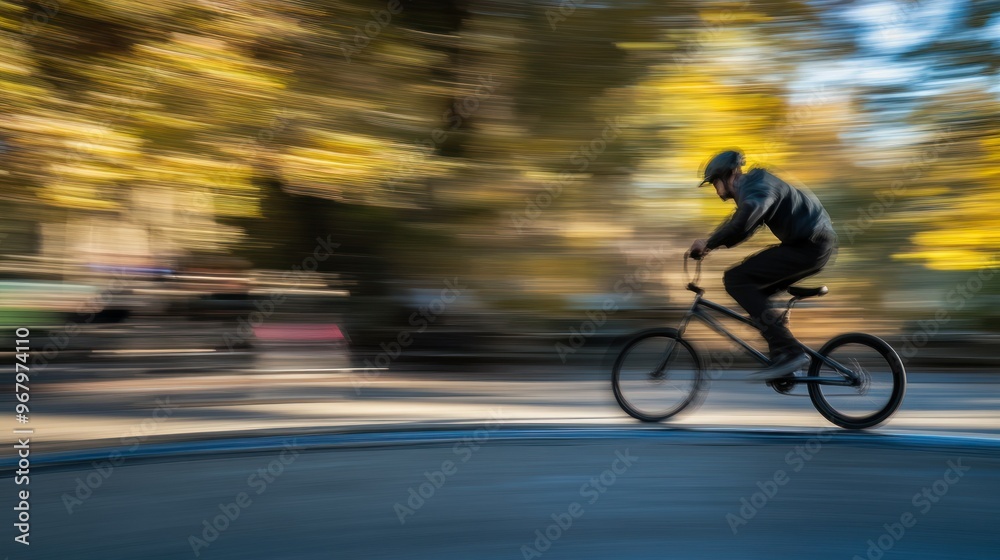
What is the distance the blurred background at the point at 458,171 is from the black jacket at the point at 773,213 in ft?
9.58

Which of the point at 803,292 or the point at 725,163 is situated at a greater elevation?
the point at 725,163

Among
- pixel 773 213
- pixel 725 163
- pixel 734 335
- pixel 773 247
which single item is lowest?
pixel 734 335

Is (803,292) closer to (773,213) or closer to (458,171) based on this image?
(773,213)

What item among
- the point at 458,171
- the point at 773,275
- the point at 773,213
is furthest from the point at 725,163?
the point at 458,171

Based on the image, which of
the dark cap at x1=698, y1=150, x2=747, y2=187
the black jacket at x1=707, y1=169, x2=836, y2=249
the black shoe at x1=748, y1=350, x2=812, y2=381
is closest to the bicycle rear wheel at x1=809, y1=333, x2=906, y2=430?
the black shoe at x1=748, y1=350, x2=812, y2=381

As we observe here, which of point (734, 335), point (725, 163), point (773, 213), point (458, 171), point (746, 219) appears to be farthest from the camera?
point (458, 171)

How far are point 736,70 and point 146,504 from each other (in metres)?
7.28

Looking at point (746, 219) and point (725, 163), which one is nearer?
point (746, 219)

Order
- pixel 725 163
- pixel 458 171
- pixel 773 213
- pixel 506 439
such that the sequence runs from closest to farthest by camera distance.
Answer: pixel 506 439 → pixel 773 213 → pixel 725 163 → pixel 458 171

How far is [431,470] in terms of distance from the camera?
439 cm

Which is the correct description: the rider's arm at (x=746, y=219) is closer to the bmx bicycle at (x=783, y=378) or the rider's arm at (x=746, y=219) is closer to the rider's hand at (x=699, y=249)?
the rider's hand at (x=699, y=249)

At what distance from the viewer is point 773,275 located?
18.0ft

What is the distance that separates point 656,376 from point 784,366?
0.80 m

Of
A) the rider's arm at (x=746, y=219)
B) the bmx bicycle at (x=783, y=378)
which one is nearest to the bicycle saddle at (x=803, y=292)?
the bmx bicycle at (x=783, y=378)
